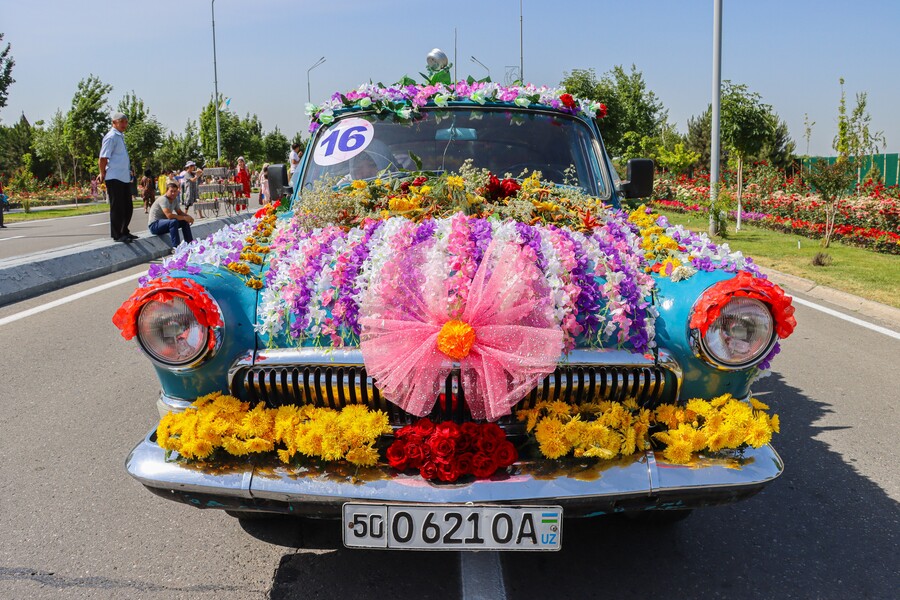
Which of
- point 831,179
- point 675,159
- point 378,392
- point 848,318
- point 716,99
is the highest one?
point 716,99

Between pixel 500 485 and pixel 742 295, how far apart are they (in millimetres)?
Result: 1021

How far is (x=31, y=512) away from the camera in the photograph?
332 centimetres

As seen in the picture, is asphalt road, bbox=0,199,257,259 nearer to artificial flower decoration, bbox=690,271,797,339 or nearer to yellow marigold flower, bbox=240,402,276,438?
yellow marigold flower, bbox=240,402,276,438

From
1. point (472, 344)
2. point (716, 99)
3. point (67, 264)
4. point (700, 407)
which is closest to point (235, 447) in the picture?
point (472, 344)

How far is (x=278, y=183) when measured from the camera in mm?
4672

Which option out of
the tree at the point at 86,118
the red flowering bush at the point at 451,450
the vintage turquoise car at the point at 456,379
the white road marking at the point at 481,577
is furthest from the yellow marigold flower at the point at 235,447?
the tree at the point at 86,118

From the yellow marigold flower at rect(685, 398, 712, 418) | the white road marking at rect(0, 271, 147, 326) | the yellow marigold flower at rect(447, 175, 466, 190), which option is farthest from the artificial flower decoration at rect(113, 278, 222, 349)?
the white road marking at rect(0, 271, 147, 326)

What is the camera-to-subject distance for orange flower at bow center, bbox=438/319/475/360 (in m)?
2.40

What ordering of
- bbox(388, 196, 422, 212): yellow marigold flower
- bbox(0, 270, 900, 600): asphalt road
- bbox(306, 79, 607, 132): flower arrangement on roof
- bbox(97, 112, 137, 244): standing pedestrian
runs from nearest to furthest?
bbox(0, 270, 900, 600): asphalt road, bbox(388, 196, 422, 212): yellow marigold flower, bbox(306, 79, 607, 132): flower arrangement on roof, bbox(97, 112, 137, 244): standing pedestrian

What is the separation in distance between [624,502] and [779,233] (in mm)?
16237

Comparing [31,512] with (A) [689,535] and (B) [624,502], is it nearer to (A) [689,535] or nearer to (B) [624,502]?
(B) [624,502]

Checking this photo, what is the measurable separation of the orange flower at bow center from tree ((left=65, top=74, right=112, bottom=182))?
44.6 metres

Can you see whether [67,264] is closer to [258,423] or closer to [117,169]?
[117,169]

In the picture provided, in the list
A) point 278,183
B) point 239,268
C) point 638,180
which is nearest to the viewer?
point 239,268
